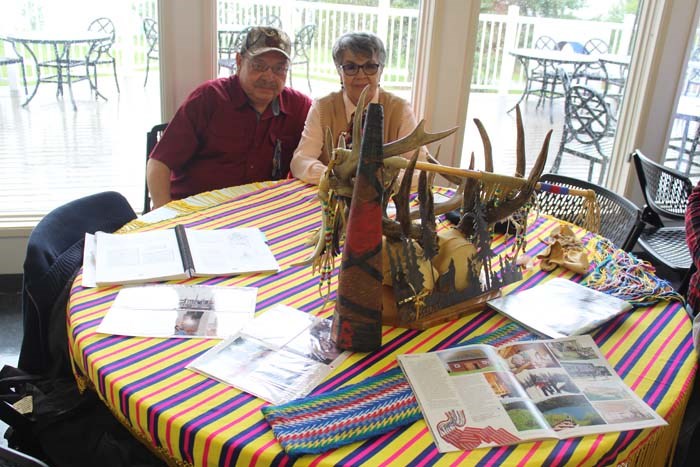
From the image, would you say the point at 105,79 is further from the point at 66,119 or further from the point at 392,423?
the point at 392,423

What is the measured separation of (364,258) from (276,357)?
26 cm

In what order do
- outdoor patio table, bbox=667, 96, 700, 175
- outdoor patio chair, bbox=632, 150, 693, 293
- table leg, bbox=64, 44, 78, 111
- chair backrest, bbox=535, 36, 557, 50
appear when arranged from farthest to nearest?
outdoor patio table, bbox=667, 96, 700, 175, chair backrest, bbox=535, 36, 557, 50, table leg, bbox=64, 44, 78, 111, outdoor patio chair, bbox=632, 150, 693, 293

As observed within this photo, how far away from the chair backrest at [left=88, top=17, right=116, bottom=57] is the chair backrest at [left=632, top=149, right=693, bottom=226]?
240 centimetres

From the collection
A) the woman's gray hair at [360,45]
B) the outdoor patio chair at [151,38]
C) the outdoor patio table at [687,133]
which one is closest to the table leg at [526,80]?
the outdoor patio table at [687,133]

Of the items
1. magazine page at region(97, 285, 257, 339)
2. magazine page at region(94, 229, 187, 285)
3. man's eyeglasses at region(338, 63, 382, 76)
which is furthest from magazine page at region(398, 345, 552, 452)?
man's eyeglasses at region(338, 63, 382, 76)

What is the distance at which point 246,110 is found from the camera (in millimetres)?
2340

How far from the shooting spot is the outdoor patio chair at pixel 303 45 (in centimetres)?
278

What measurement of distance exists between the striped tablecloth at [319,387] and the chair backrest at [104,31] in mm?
1631

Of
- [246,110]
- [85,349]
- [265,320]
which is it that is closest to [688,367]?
[265,320]

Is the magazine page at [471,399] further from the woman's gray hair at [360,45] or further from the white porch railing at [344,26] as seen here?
the white porch railing at [344,26]

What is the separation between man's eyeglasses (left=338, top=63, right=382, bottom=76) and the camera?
7.25 ft

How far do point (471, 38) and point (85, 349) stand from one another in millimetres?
2348

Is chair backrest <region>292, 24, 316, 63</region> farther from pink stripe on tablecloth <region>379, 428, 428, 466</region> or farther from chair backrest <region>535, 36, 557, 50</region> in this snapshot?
pink stripe on tablecloth <region>379, 428, 428, 466</region>

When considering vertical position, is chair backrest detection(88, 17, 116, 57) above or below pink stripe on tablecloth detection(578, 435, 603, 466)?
above
